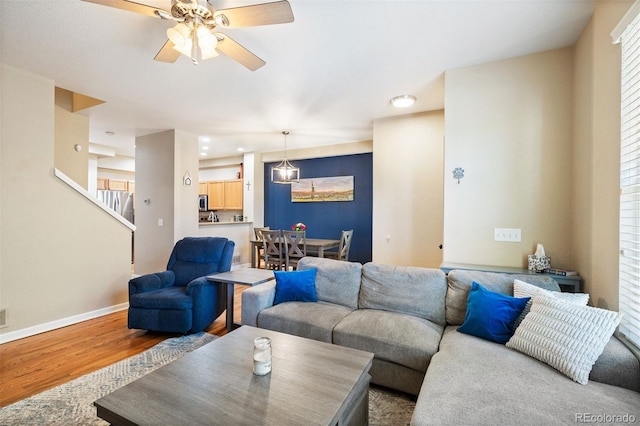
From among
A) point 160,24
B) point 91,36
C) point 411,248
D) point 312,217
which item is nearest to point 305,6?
point 160,24

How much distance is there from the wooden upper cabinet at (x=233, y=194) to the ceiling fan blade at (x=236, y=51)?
534cm

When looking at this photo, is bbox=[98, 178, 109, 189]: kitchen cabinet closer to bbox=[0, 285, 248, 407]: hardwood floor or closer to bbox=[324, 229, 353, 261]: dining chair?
bbox=[0, 285, 248, 407]: hardwood floor

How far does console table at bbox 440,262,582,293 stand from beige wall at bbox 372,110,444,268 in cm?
116

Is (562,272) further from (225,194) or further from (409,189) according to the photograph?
(225,194)

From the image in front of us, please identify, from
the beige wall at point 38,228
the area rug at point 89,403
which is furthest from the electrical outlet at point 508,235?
the beige wall at point 38,228

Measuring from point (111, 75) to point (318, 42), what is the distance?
2.29 m

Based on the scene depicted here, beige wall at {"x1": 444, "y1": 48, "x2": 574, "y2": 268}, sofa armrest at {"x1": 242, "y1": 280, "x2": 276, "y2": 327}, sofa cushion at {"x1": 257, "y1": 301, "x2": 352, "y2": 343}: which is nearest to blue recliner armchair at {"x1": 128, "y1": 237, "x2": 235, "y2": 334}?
sofa armrest at {"x1": 242, "y1": 280, "x2": 276, "y2": 327}

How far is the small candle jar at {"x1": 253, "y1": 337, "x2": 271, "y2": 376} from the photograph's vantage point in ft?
4.77

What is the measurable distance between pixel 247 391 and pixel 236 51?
2.23m

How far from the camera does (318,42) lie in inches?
95.1

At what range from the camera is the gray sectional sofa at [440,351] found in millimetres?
→ 1256

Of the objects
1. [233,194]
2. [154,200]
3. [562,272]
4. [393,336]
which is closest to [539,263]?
[562,272]

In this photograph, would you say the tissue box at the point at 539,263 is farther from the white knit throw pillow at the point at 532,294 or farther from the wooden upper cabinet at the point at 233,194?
the wooden upper cabinet at the point at 233,194

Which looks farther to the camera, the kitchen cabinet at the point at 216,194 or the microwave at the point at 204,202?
the microwave at the point at 204,202
